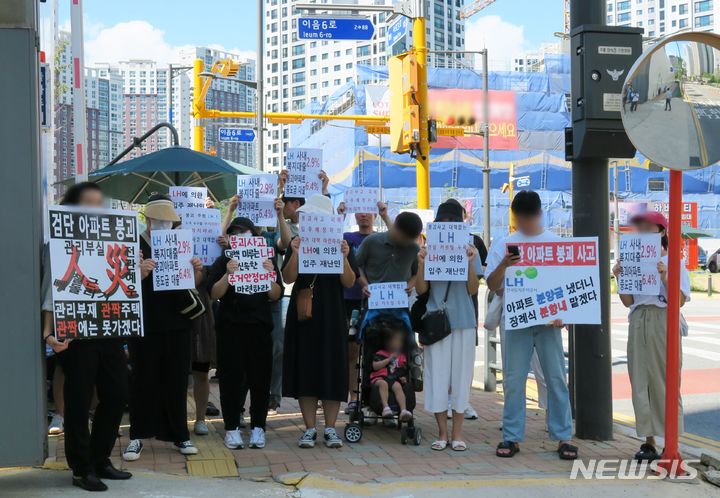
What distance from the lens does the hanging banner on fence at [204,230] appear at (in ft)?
22.9

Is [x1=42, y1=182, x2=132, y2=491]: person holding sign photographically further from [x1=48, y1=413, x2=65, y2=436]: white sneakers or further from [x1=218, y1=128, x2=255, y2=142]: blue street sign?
[x1=218, y1=128, x2=255, y2=142]: blue street sign

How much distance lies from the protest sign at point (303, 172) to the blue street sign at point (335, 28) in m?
7.20

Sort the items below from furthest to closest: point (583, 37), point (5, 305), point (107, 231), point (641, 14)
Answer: point (641, 14), point (583, 37), point (107, 231), point (5, 305)

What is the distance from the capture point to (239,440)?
674 centimetres

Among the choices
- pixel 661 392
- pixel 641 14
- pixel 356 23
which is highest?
pixel 641 14

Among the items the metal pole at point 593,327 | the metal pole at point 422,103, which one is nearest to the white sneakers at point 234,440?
the metal pole at point 593,327

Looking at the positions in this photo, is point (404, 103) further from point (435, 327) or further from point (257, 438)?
point (257, 438)

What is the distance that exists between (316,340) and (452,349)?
1.18m

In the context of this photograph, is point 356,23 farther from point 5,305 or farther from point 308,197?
point 5,305

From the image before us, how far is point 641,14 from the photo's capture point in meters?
167

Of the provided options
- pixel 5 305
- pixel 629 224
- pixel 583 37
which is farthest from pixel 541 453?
pixel 5 305

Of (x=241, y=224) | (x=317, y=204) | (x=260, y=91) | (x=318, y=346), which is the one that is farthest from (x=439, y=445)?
(x=260, y=91)

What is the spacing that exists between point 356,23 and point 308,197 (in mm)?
7877

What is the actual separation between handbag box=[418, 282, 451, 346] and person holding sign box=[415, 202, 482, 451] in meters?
0.04
